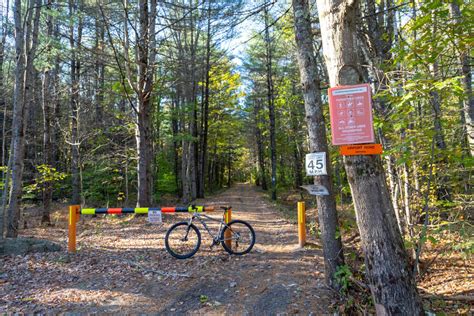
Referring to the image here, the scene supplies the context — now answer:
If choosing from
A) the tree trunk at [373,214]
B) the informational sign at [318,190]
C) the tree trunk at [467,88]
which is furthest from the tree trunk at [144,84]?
the tree trunk at [467,88]

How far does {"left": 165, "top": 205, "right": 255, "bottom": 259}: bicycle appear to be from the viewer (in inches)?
230

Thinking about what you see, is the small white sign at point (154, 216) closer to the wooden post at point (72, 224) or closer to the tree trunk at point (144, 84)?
the wooden post at point (72, 224)

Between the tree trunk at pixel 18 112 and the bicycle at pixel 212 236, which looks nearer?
the bicycle at pixel 212 236

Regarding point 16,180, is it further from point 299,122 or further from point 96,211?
point 299,122

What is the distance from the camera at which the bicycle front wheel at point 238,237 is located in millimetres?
5930

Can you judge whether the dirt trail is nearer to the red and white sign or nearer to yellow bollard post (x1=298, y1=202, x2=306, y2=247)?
yellow bollard post (x1=298, y1=202, x2=306, y2=247)

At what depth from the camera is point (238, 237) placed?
19.7 feet

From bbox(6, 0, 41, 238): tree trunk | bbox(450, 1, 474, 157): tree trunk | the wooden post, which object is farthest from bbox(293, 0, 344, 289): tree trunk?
bbox(6, 0, 41, 238): tree trunk

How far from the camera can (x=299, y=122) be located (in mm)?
19625

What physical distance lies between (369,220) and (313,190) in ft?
4.13

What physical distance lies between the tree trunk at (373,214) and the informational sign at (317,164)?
1156mm

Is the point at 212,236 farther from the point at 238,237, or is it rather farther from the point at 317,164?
the point at 317,164

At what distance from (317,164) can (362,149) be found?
1.30 m

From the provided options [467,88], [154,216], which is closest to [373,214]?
[154,216]
